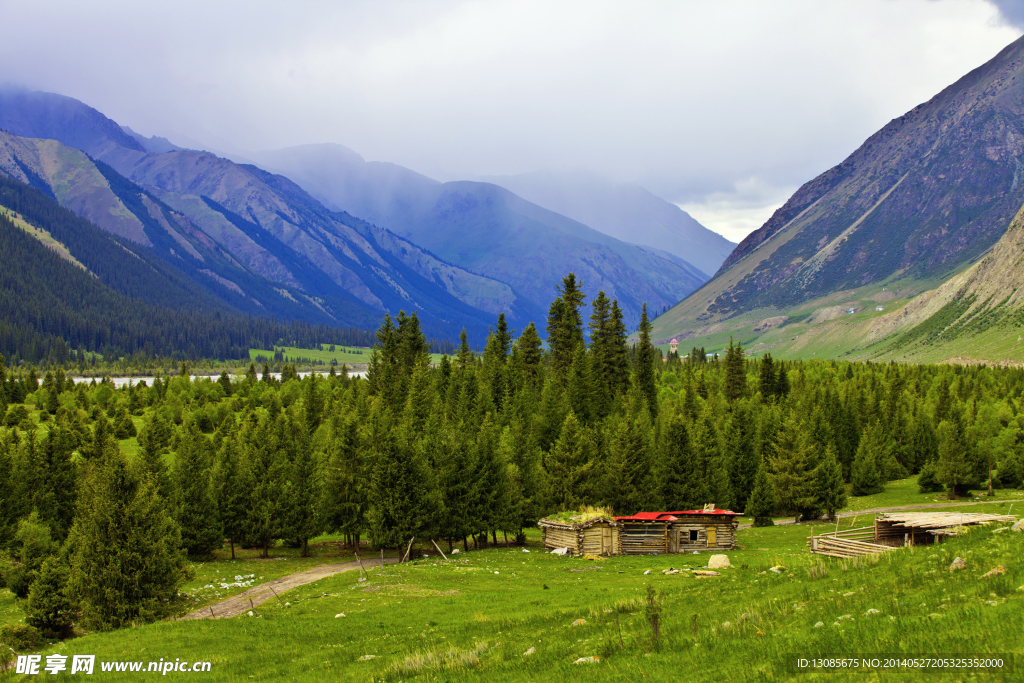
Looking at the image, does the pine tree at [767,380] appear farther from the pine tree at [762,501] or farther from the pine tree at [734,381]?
the pine tree at [762,501]

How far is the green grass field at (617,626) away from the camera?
15695 mm

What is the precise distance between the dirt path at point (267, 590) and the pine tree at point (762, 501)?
44.4 m

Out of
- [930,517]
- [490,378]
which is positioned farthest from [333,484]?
[930,517]

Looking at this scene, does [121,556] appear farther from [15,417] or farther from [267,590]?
[15,417]

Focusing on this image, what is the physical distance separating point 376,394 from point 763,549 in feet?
245

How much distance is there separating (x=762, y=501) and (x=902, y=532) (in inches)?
1757

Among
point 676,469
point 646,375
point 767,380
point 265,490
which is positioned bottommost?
point 265,490

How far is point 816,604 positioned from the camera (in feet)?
67.2

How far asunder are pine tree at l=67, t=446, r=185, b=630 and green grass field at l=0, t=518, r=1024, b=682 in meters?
6.45

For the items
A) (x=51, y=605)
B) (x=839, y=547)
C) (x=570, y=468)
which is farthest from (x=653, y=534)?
(x=51, y=605)

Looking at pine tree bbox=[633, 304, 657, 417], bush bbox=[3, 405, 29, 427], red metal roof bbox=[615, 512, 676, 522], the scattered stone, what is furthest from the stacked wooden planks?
bush bbox=[3, 405, 29, 427]

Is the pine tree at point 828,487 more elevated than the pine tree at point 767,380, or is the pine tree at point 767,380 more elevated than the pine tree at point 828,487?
the pine tree at point 767,380

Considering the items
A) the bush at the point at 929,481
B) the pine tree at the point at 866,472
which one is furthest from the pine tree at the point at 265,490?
the bush at the point at 929,481

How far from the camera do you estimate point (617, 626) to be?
20.6 meters
